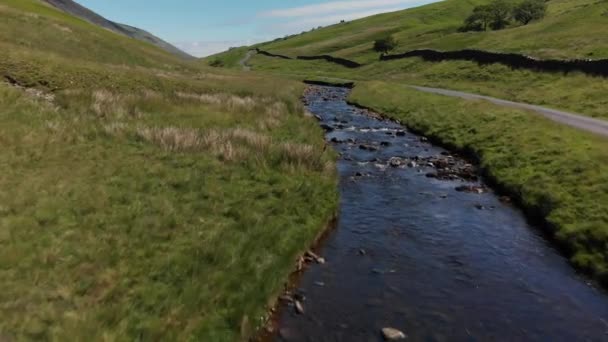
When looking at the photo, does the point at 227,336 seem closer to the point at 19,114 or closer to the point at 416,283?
the point at 416,283

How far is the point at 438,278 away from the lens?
15742 mm

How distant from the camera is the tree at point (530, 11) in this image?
391ft

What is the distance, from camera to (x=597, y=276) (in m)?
15.5

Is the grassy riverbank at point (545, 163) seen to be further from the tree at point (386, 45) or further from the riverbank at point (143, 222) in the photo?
the tree at point (386, 45)

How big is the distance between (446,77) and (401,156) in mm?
51670

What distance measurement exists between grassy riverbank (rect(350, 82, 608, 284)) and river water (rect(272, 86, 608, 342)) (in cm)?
101

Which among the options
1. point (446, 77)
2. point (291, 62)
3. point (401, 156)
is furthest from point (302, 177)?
point (291, 62)

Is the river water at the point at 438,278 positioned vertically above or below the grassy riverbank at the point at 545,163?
below

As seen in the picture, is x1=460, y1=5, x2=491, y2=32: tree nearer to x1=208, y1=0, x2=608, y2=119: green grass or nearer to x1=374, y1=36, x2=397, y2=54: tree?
x1=208, y1=0, x2=608, y2=119: green grass

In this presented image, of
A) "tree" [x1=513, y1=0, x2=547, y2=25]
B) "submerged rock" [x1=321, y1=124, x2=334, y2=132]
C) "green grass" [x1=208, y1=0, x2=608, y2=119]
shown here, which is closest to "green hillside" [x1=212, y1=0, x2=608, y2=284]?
"green grass" [x1=208, y1=0, x2=608, y2=119]

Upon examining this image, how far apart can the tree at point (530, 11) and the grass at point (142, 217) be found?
113 m

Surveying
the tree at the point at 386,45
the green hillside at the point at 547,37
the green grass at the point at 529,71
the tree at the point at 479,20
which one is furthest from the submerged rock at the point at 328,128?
the tree at the point at 479,20

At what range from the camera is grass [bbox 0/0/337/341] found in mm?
10078

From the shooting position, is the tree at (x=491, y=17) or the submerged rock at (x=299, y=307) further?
the tree at (x=491, y=17)
